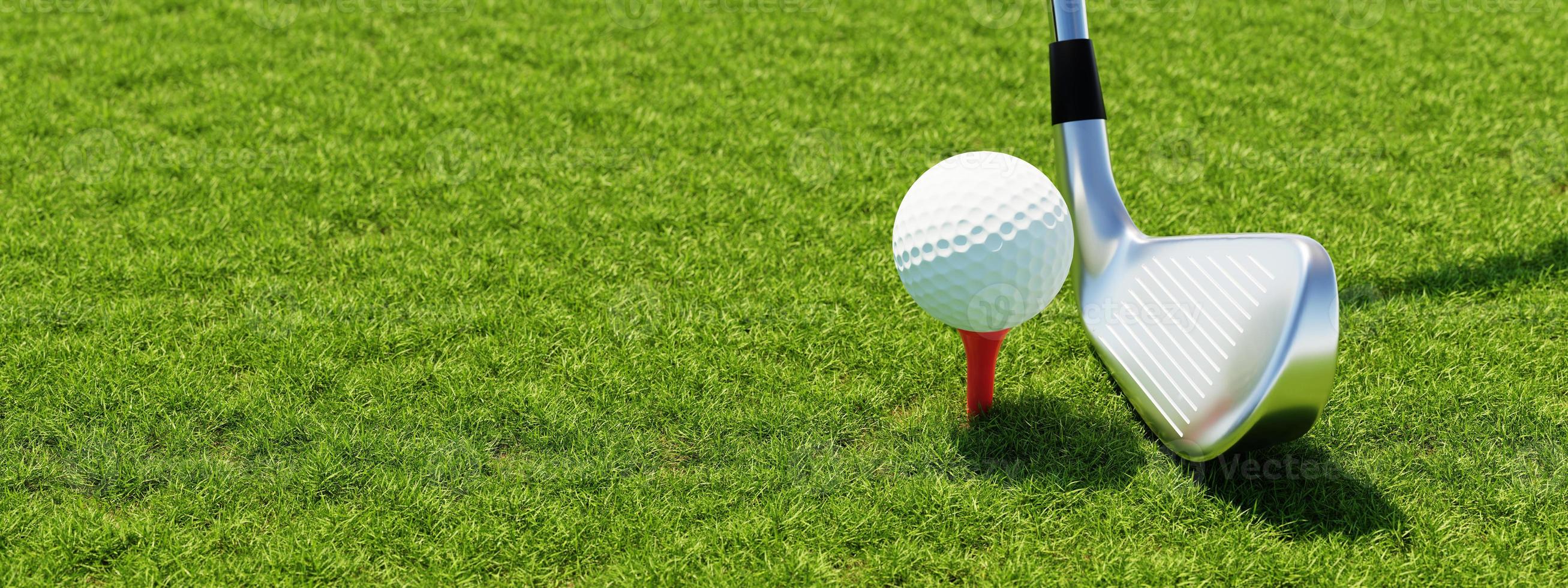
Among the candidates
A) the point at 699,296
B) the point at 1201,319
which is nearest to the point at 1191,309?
the point at 1201,319

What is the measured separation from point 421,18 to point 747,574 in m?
4.56

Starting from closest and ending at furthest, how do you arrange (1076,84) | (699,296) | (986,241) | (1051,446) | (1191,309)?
(986,241) < (1191,309) < (1051,446) < (1076,84) < (699,296)

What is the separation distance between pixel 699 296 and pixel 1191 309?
1.79m

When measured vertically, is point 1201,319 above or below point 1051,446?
above

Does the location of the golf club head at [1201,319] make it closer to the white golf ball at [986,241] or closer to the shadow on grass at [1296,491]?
the shadow on grass at [1296,491]

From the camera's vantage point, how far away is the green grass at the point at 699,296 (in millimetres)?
2883

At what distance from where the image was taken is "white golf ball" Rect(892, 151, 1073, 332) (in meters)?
2.72

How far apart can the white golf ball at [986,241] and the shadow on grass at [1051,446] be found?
0.45 m

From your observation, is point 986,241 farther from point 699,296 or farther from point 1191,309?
point 699,296

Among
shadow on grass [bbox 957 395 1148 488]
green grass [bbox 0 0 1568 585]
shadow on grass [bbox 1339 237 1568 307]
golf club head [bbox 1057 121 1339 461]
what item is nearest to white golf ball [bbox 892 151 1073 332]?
golf club head [bbox 1057 121 1339 461]

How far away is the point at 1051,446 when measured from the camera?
317 cm

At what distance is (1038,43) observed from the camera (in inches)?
234

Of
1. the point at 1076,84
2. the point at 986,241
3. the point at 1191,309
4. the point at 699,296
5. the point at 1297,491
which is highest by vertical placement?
the point at 1076,84

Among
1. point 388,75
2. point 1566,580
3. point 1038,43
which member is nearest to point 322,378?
point 388,75
